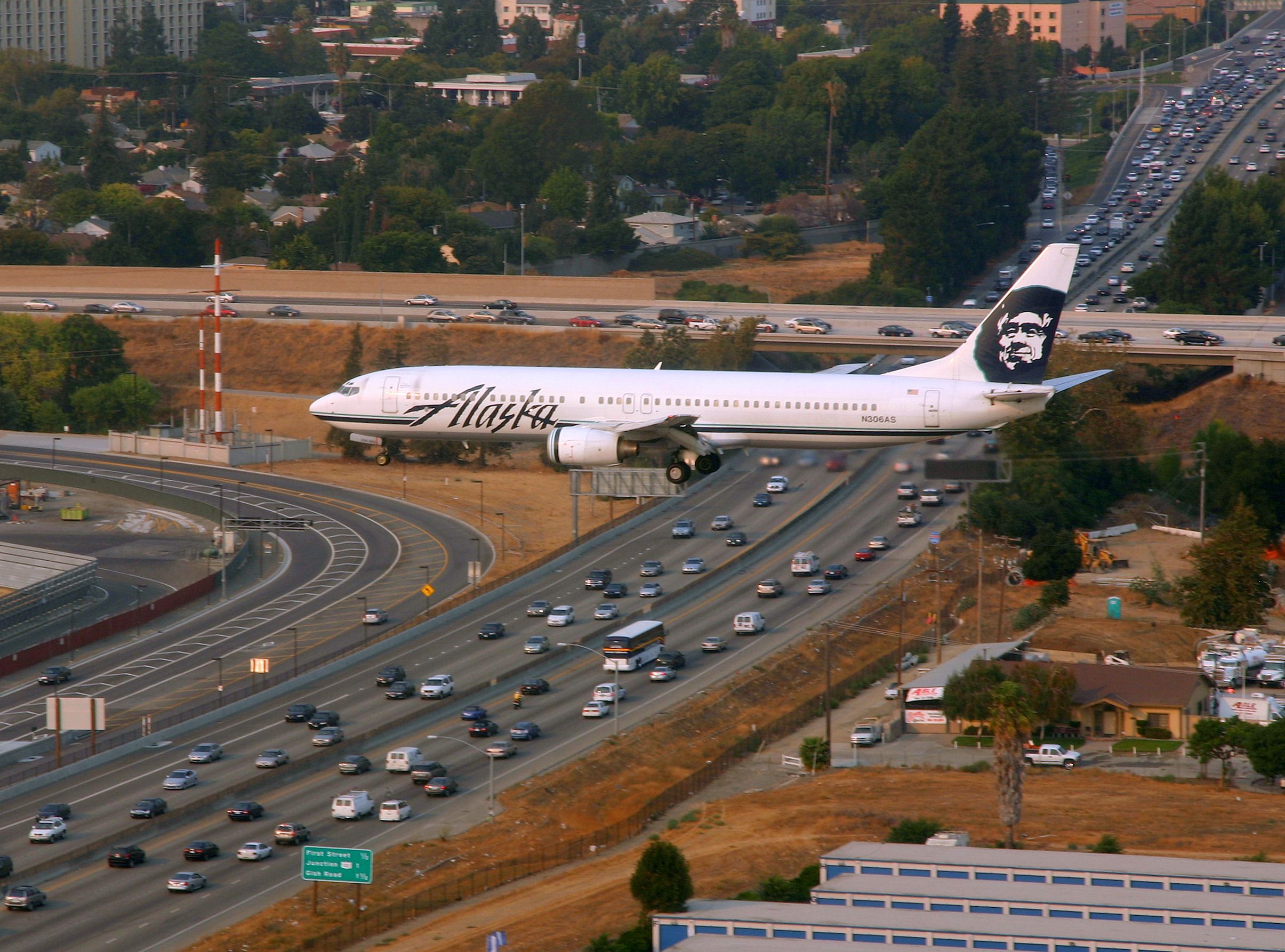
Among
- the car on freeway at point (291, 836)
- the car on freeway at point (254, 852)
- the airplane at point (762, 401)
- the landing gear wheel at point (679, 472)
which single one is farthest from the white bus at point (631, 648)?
the car on freeway at point (254, 852)

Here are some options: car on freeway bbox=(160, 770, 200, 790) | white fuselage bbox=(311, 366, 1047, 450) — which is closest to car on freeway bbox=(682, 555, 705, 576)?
white fuselage bbox=(311, 366, 1047, 450)

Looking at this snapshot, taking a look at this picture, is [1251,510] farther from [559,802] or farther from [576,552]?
[559,802]

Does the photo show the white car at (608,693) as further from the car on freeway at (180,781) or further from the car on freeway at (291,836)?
the car on freeway at (180,781)

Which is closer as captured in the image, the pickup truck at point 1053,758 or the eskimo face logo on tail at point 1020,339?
the eskimo face logo on tail at point 1020,339

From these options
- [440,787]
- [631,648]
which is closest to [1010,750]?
[440,787]

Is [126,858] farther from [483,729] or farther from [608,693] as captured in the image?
[608,693]

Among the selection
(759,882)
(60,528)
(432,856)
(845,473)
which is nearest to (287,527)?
(60,528)
